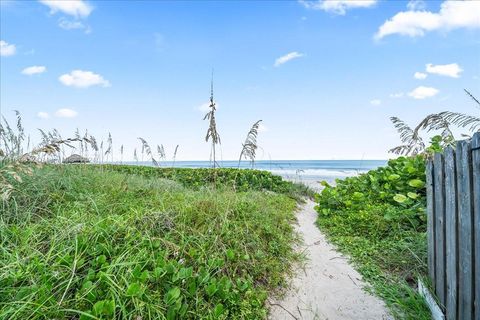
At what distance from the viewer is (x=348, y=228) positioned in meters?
5.24

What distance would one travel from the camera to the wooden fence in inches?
88.9

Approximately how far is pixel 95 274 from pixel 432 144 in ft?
19.9

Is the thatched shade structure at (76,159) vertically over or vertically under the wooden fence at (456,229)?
over

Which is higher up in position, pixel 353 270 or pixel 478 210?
pixel 478 210

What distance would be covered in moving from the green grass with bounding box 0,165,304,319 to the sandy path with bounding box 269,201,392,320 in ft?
0.76

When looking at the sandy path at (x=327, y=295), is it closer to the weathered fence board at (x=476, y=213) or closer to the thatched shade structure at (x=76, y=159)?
the weathered fence board at (x=476, y=213)

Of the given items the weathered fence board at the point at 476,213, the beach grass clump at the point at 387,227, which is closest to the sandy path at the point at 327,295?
the beach grass clump at the point at 387,227

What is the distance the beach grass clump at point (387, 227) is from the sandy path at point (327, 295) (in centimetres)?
17

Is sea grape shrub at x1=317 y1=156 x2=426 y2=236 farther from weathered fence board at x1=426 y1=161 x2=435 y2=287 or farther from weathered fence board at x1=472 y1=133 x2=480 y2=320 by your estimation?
weathered fence board at x1=472 y1=133 x2=480 y2=320

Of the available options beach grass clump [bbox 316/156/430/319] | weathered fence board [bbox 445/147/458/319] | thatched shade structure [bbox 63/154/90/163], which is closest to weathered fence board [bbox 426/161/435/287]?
beach grass clump [bbox 316/156/430/319]

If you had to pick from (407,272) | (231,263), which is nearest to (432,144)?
(407,272)

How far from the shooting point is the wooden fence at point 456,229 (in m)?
2.26

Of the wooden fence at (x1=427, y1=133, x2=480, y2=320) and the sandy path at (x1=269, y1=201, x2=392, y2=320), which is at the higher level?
the wooden fence at (x1=427, y1=133, x2=480, y2=320)

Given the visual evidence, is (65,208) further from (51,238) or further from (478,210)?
(478,210)
